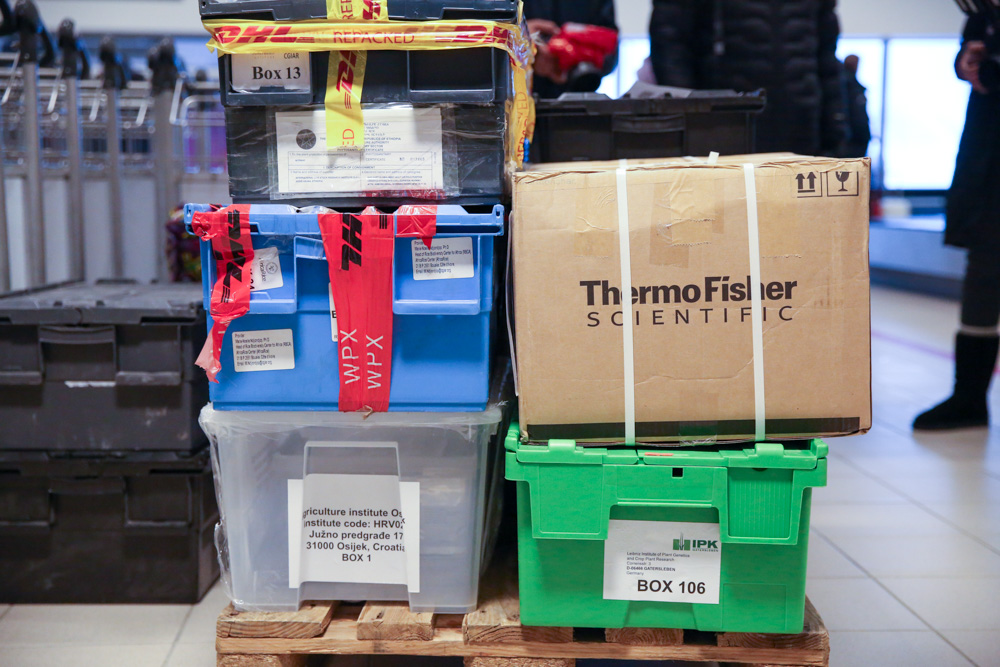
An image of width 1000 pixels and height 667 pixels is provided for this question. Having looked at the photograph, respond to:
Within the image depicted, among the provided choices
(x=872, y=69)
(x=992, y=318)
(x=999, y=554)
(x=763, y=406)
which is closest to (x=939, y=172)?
(x=872, y=69)

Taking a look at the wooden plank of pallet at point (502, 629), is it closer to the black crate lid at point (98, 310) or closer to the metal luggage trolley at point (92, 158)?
the black crate lid at point (98, 310)

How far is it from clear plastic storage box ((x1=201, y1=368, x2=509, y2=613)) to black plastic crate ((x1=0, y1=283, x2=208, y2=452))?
346mm

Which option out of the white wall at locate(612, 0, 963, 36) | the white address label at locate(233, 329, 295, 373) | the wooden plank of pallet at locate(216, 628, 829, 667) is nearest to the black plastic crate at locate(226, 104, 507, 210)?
the white address label at locate(233, 329, 295, 373)

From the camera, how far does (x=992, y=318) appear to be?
2.97m

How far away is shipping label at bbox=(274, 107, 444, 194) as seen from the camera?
1.36 m

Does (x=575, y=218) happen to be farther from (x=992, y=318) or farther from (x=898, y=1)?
(x=898, y=1)

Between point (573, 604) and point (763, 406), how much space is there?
0.42 metres

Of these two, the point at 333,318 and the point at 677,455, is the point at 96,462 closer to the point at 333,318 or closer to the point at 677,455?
the point at 333,318

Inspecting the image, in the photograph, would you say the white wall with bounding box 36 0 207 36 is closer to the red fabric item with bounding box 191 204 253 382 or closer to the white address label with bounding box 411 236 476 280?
the red fabric item with bounding box 191 204 253 382

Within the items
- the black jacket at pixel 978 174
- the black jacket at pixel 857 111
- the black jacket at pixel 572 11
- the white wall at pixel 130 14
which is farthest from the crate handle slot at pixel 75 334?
the white wall at pixel 130 14

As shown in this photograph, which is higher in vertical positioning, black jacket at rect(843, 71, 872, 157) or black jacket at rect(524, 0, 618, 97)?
black jacket at rect(524, 0, 618, 97)

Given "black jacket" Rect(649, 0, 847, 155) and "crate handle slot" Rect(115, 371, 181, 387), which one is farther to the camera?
"black jacket" Rect(649, 0, 847, 155)

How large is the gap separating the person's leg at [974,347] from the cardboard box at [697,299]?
2039 millimetres

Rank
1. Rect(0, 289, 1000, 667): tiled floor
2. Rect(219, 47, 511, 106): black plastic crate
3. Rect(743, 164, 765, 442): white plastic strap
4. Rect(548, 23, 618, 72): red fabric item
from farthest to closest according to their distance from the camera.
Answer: Rect(548, 23, 618, 72): red fabric item, Rect(0, 289, 1000, 667): tiled floor, Rect(219, 47, 511, 106): black plastic crate, Rect(743, 164, 765, 442): white plastic strap
